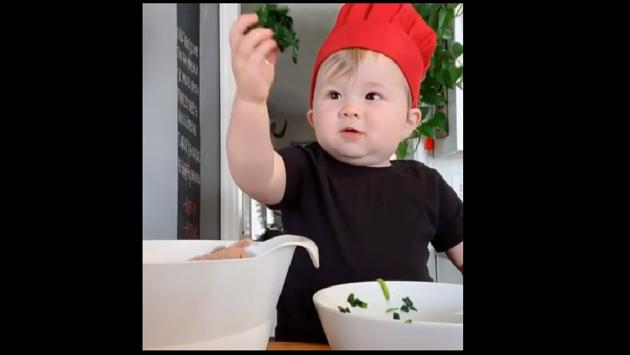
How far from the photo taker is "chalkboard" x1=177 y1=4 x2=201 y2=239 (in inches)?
14.5

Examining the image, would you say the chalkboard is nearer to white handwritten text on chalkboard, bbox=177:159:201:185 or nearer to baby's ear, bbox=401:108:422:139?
white handwritten text on chalkboard, bbox=177:159:201:185

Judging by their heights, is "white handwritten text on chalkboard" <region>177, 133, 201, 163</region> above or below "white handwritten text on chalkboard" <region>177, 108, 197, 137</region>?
below

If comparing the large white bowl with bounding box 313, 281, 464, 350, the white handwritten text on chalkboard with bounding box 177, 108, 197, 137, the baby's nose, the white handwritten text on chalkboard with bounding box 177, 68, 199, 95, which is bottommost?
the large white bowl with bounding box 313, 281, 464, 350

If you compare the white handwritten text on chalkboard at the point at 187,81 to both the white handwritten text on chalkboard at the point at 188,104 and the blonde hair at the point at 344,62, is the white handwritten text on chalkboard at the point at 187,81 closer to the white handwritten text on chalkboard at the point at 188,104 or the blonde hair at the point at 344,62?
the white handwritten text on chalkboard at the point at 188,104

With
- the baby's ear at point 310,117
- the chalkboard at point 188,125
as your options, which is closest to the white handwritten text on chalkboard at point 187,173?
the chalkboard at point 188,125

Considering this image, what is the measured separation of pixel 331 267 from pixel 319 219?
46 mm

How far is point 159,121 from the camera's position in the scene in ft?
1.12

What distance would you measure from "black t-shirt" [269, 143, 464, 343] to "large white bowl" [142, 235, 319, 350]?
0.10 m

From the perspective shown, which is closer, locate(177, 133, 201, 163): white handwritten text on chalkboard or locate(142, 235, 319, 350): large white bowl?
locate(142, 235, 319, 350): large white bowl

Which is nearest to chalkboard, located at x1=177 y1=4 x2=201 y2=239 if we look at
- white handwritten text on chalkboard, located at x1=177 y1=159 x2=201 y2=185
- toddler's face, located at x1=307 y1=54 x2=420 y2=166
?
white handwritten text on chalkboard, located at x1=177 y1=159 x2=201 y2=185

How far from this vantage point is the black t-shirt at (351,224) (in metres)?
0.42
